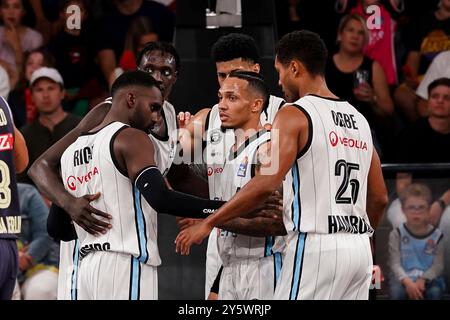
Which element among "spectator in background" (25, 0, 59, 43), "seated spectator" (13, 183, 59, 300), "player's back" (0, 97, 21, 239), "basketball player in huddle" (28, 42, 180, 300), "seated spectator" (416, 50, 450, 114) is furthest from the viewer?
"spectator in background" (25, 0, 59, 43)

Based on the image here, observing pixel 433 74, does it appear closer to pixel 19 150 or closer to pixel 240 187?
pixel 240 187

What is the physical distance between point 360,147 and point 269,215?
66 cm

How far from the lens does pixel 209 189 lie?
20.5ft

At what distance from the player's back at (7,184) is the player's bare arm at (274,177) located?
0.89 meters

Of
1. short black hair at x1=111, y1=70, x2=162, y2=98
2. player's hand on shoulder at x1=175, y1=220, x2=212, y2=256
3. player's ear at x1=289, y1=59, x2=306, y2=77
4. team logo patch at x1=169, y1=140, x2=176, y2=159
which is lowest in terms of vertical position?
player's hand on shoulder at x1=175, y1=220, x2=212, y2=256

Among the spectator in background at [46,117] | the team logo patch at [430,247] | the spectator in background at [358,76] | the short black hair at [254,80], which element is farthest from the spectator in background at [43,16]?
the team logo patch at [430,247]

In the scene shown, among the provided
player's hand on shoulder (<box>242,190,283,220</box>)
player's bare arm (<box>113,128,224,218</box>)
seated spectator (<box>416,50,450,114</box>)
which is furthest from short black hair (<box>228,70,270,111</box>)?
seated spectator (<box>416,50,450,114</box>)

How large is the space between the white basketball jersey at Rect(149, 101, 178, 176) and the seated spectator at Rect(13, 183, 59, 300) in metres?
1.21

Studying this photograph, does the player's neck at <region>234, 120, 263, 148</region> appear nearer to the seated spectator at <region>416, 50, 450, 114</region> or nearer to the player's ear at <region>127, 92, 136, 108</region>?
the player's ear at <region>127, 92, 136, 108</region>

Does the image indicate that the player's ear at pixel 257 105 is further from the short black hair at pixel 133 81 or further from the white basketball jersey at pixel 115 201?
the white basketball jersey at pixel 115 201

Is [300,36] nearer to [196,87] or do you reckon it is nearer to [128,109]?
[128,109]

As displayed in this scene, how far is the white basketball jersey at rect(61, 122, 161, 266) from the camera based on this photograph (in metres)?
5.17

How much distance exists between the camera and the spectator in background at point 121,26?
8.45m

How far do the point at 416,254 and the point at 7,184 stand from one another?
2564 mm
